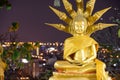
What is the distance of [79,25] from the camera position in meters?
2.55

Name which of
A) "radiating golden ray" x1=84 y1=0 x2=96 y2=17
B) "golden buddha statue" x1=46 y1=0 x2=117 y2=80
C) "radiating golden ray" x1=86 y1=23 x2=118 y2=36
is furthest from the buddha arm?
"radiating golden ray" x1=84 y1=0 x2=96 y2=17

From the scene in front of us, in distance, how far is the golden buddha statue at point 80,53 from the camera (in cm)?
246

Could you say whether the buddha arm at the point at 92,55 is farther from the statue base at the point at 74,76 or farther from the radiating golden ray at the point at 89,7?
the radiating golden ray at the point at 89,7

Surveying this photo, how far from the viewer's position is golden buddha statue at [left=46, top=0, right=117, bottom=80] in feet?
8.05

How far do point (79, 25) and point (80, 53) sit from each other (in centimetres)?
19

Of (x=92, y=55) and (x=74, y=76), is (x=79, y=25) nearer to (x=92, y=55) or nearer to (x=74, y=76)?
(x=92, y=55)

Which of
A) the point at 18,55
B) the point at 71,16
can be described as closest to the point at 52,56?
the point at 18,55

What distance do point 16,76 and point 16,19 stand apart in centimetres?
95

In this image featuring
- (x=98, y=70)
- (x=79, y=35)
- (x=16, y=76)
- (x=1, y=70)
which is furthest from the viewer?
(x=16, y=76)

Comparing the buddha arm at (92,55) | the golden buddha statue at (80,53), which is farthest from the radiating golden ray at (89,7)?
the buddha arm at (92,55)

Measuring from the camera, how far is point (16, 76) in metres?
4.11

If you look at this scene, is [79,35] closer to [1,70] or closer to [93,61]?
[93,61]

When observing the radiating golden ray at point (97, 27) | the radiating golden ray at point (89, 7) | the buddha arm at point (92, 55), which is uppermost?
the radiating golden ray at point (89, 7)

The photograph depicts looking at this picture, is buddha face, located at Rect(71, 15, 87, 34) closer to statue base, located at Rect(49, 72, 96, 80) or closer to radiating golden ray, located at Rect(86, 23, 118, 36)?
radiating golden ray, located at Rect(86, 23, 118, 36)
